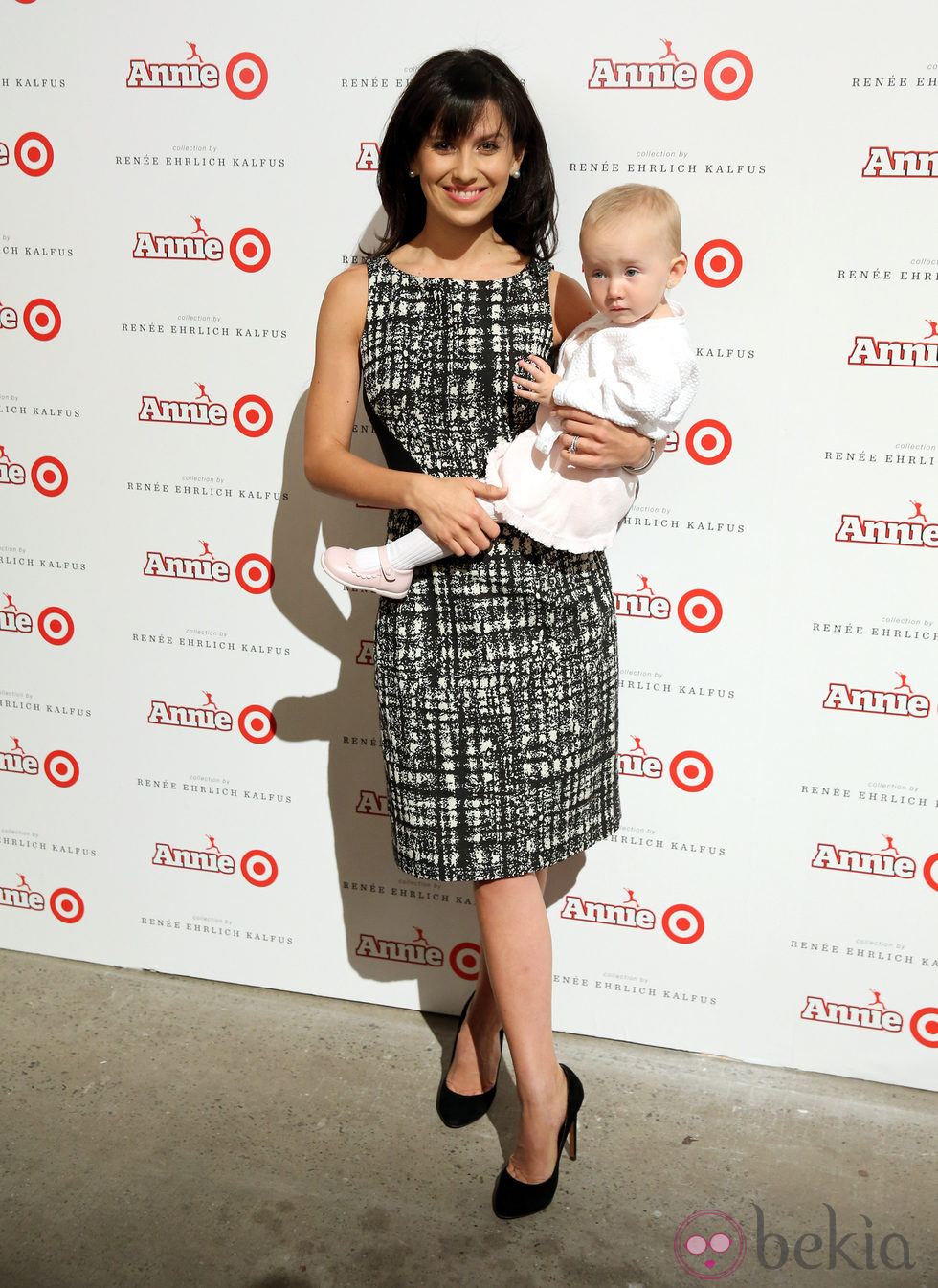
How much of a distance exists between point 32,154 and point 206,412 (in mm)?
644

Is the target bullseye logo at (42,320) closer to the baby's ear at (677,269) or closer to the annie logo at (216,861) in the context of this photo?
the annie logo at (216,861)

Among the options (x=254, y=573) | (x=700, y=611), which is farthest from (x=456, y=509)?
(x=254, y=573)

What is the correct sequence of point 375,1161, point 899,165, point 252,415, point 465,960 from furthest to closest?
point 465,960, point 252,415, point 375,1161, point 899,165

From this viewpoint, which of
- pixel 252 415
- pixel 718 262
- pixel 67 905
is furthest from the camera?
pixel 67 905

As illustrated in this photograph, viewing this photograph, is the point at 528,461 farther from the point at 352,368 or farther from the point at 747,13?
the point at 747,13

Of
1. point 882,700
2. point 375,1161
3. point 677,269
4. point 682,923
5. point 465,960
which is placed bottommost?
point 375,1161

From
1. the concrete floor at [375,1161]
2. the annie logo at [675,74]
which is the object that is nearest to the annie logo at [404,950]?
the concrete floor at [375,1161]

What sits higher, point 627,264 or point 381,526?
point 627,264

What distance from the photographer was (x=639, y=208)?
1.60 m

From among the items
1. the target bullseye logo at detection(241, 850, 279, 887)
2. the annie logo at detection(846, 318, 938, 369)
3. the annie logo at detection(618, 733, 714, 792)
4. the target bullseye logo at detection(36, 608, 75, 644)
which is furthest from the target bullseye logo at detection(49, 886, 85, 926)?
the annie logo at detection(846, 318, 938, 369)

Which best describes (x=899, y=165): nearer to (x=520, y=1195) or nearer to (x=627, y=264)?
(x=627, y=264)

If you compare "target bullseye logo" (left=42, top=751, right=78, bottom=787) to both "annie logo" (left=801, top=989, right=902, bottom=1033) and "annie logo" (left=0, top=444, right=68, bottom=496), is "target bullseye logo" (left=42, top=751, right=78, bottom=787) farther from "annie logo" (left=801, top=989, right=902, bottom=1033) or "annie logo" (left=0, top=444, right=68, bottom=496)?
"annie logo" (left=801, top=989, right=902, bottom=1033)

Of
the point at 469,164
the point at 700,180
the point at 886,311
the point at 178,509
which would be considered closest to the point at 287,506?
the point at 178,509

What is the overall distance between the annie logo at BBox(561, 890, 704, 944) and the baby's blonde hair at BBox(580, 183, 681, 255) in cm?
142
